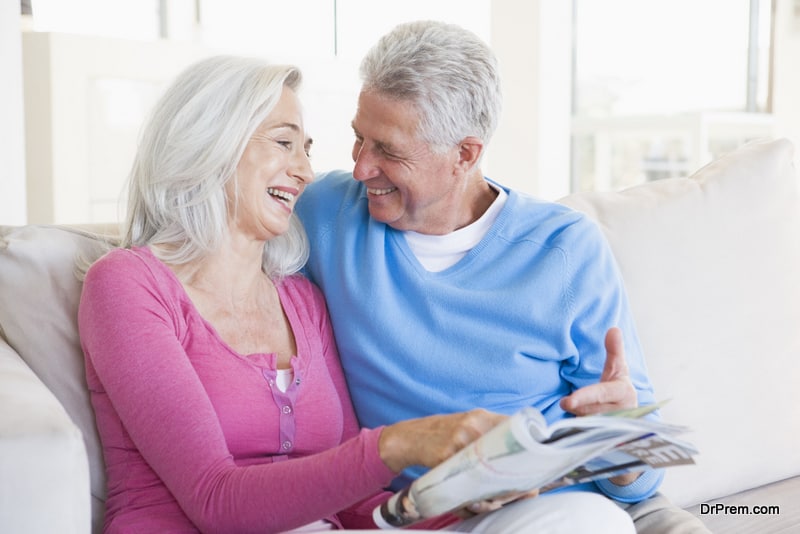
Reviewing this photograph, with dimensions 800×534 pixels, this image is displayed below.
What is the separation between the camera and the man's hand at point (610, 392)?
4.33 feet

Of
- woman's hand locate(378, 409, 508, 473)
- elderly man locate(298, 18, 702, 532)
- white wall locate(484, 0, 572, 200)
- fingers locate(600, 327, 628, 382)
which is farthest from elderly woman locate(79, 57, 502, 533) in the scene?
white wall locate(484, 0, 572, 200)

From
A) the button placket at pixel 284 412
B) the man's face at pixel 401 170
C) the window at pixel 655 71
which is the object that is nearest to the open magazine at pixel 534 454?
the button placket at pixel 284 412

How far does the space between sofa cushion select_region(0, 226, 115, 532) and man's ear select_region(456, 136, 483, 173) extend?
2.22 ft

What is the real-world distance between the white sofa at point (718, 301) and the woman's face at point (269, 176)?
267mm

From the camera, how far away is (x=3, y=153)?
270cm

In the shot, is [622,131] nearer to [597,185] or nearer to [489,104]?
[597,185]

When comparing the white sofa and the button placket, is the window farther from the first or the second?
the button placket

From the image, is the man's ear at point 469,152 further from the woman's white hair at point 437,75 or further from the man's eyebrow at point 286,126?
the man's eyebrow at point 286,126

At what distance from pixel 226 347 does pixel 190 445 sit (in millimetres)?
237

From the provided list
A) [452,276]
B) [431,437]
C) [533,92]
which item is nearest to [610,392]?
[431,437]

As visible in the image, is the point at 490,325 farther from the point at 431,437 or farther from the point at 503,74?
the point at 503,74

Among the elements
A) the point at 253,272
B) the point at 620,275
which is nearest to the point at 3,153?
the point at 253,272

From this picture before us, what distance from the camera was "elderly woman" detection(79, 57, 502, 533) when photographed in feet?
4.16

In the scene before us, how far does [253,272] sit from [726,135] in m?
3.69
